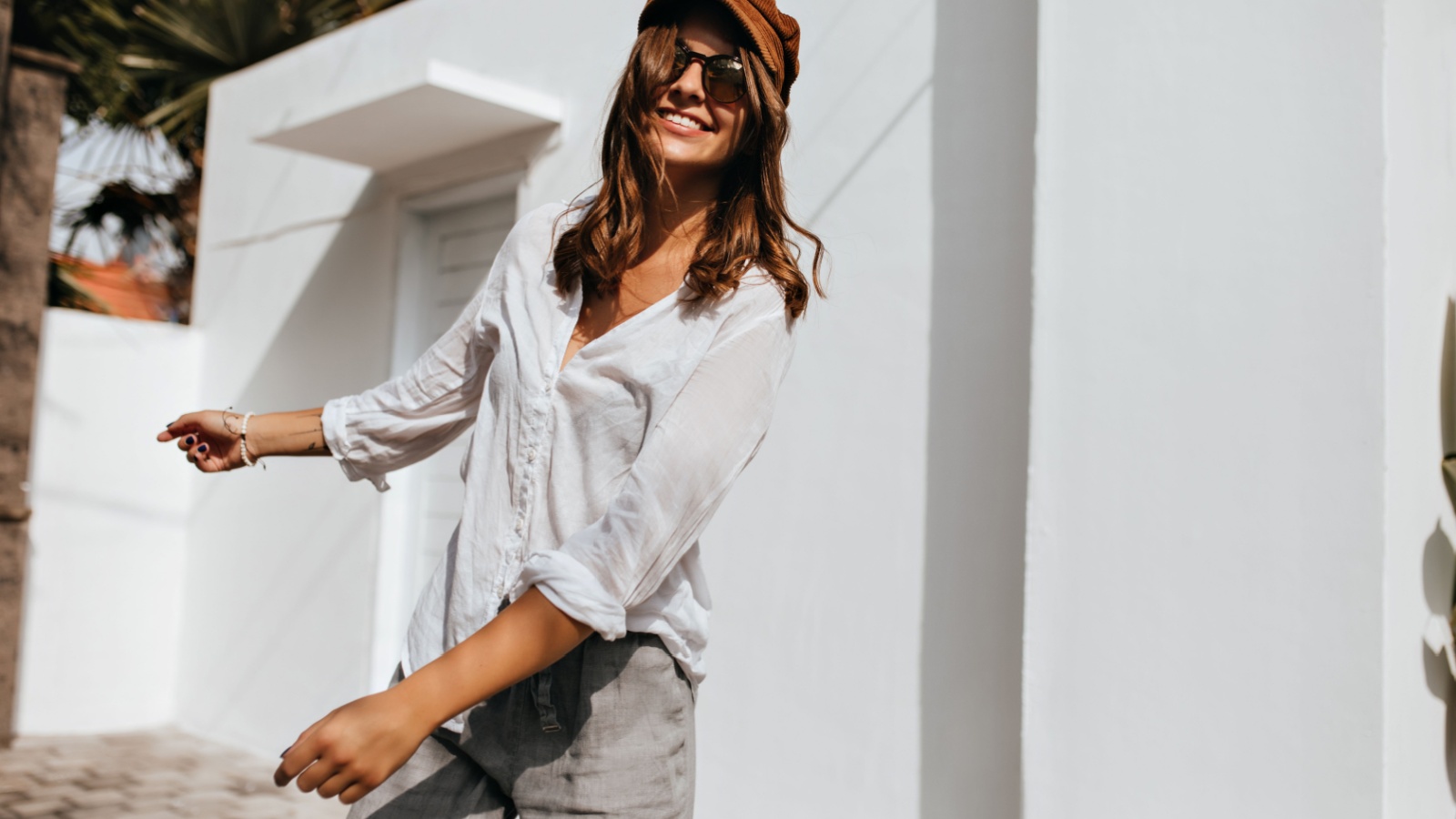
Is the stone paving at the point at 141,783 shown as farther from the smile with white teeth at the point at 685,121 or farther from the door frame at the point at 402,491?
the smile with white teeth at the point at 685,121

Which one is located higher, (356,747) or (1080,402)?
(1080,402)

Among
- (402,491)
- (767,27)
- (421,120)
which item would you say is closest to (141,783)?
(402,491)

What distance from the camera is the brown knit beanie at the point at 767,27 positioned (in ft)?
4.90

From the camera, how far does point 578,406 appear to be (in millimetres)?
1469

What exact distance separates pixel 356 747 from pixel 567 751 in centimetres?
37

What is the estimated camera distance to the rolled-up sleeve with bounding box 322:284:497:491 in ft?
5.43

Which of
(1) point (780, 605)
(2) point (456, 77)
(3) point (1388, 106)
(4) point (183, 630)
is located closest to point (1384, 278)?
(3) point (1388, 106)

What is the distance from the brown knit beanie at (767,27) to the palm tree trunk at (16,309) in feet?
18.3

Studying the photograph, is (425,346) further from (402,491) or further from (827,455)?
(827,455)

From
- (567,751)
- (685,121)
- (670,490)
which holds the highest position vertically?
(685,121)

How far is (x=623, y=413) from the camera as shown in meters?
1.46

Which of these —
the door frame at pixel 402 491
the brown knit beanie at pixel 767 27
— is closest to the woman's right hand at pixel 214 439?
the brown knit beanie at pixel 767 27

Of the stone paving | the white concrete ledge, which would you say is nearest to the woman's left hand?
the white concrete ledge

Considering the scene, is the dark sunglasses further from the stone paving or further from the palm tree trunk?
the palm tree trunk
